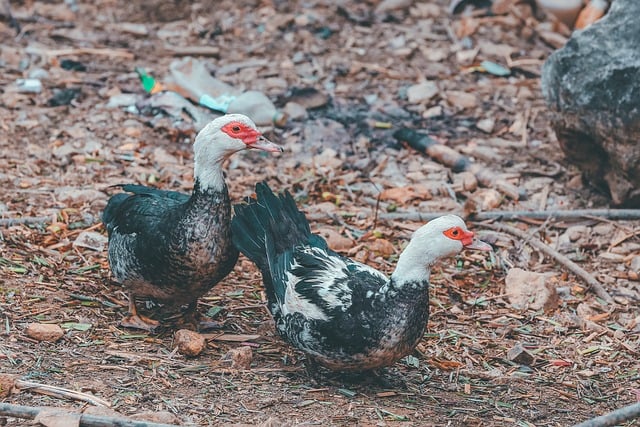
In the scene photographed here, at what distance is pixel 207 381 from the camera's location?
5016 mm

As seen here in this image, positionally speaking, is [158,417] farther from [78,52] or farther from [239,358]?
[78,52]

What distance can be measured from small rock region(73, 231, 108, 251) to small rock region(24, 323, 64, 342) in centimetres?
132

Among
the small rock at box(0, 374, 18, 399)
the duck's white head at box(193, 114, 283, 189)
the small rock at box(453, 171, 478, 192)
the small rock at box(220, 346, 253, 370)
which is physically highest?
the duck's white head at box(193, 114, 283, 189)

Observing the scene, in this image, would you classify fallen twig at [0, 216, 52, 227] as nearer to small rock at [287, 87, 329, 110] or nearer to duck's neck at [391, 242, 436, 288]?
duck's neck at [391, 242, 436, 288]

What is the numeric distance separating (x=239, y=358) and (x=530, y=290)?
2.21 metres

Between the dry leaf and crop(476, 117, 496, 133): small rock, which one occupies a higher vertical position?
the dry leaf

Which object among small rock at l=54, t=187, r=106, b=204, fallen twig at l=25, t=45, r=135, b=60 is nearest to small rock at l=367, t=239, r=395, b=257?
small rock at l=54, t=187, r=106, b=204

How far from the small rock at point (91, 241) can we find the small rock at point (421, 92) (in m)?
3.87

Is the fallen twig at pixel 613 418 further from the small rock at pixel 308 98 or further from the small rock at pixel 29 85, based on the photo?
the small rock at pixel 29 85

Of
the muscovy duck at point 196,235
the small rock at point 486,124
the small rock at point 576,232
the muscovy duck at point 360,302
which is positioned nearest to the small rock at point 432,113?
the small rock at point 486,124

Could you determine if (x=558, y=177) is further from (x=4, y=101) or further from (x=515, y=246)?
(x=4, y=101)

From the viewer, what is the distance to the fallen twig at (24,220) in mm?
6680

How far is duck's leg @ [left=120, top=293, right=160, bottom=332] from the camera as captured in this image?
571 cm

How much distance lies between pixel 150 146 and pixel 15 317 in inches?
128
